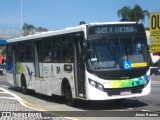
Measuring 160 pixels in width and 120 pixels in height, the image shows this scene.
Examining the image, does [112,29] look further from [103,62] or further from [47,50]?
[47,50]

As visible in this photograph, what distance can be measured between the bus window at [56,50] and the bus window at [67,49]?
459 mm

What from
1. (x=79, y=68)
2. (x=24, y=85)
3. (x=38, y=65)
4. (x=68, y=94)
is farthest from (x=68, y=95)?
(x=24, y=85)

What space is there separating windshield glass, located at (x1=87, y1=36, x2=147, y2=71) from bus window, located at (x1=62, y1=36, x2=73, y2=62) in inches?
58.2

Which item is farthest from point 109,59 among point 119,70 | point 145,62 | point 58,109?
point 58,109

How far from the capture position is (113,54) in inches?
565

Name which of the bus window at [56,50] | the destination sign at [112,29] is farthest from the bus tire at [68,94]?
the destination sign at [112,29]

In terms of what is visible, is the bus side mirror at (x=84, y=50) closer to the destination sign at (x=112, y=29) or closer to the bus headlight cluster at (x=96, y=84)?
the destination sign at (x=112, y=29)

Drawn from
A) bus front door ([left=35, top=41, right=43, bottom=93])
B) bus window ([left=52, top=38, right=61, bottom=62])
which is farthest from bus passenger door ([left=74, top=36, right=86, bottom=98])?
bus front door ([left=35, top=41, right=43, bottom=93])

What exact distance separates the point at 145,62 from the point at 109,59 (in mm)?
1394

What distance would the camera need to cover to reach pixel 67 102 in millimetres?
16359

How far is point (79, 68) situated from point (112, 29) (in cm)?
175

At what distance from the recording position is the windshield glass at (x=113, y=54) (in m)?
14.3

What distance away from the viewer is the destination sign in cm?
1453

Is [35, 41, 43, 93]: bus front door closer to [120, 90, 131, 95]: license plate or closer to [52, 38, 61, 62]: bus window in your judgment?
[52, 38, 61, 62]: bus window
